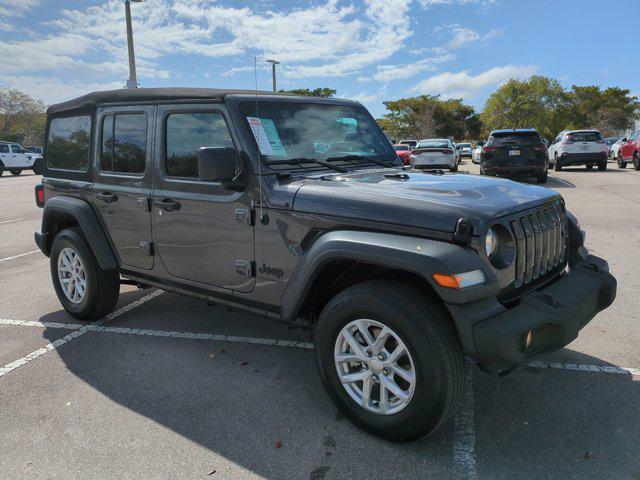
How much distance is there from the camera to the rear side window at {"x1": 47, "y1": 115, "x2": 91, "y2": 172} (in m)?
4.25

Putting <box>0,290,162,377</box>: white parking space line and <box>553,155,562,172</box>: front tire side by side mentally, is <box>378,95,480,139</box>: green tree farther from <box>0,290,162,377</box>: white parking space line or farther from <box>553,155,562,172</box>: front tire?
<box>0,290,162,377</box>: white parking space line

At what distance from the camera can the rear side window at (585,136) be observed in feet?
63.4

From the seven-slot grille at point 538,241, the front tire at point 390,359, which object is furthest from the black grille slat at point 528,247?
the front tire at point 390,359

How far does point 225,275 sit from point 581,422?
2284 mm

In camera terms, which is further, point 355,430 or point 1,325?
point 1,325

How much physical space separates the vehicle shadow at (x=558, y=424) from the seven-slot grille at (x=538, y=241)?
0.79 metres

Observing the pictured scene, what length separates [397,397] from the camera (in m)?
2.58

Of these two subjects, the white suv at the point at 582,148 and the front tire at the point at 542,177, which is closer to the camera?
the front tire at the point at 542,177

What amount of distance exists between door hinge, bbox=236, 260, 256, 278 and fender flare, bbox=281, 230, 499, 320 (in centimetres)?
42

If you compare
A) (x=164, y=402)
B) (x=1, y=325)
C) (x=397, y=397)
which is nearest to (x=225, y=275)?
(x=164, y=402)

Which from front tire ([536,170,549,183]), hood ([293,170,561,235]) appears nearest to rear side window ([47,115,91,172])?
hood ([293,170,561,235])

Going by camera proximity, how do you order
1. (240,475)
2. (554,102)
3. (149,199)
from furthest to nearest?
(554,102), (149,199), (240,475)

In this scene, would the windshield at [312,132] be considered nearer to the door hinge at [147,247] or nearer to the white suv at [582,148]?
the door hinge at [147,247]

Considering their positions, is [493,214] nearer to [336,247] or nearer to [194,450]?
[336,247]
